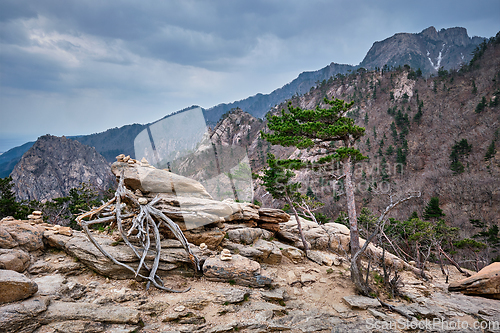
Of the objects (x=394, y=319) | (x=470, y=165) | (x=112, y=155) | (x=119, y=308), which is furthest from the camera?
(x=112, y=155)

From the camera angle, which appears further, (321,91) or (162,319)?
(321,91)

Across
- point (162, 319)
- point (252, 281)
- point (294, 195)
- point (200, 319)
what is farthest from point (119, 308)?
point (294, 195)

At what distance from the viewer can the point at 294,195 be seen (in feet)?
44.2

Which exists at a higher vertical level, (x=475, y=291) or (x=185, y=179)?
(x=185, y=179)

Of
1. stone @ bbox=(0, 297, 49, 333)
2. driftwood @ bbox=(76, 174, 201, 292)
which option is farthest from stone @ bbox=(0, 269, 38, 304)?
driftwood @ bbox=(76, 174, 201, 292)

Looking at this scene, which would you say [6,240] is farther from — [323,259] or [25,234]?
[323,259]

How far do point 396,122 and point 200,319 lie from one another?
79.4 metres

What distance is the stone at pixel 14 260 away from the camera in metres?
6.04

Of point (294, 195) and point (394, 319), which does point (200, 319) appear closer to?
point (394, 319)

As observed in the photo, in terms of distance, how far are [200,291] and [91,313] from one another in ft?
10.1

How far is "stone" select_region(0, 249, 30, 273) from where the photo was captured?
19.8 ft

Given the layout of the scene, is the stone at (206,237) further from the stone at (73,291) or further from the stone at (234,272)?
the stone at (73,291)

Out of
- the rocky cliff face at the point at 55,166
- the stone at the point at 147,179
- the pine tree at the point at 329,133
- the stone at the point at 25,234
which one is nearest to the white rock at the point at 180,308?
the stone at the point at 147,179

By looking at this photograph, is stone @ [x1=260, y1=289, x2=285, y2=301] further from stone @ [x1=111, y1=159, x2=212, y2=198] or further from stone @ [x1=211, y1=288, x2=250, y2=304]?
stone @ [x1=111, y1=159, x2=212, y2=198]
